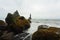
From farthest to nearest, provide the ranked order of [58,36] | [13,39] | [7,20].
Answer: [7,20], [13,39], [58,36]

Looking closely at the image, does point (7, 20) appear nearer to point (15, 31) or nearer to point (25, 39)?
point (15, 31)

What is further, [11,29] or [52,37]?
[11,29]

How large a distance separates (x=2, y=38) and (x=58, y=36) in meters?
6.17

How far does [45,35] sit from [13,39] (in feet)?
16.1

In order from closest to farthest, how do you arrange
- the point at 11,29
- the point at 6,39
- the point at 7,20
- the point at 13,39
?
the point at 6,39 < the point at 13,39 < the point at 11,29 < the point at 7,20

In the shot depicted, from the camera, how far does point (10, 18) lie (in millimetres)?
23438

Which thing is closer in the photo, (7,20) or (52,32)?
(52,32)

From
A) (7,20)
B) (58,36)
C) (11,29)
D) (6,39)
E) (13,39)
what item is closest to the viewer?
(58,36)

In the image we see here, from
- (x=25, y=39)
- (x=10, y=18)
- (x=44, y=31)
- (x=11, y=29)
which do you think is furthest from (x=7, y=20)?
A: (x=44, y=31)

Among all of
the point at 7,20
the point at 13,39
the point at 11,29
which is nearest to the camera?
the point at 13,39

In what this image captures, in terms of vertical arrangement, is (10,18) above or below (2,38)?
above

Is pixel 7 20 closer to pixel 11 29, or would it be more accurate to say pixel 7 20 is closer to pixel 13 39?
pixel 11 29

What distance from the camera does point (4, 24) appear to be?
73.2 feet

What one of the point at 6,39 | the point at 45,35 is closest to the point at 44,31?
the point at 45,35
